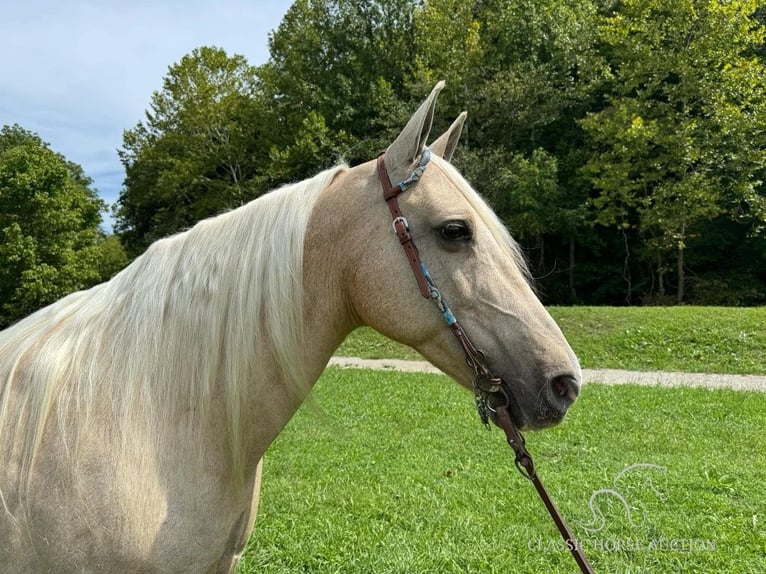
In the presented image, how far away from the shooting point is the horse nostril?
1259 mm

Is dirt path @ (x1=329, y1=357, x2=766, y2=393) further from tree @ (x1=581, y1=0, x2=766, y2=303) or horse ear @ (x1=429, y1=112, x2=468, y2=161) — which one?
tree @ (x1=581, y1=0, x2=766, y2=303)

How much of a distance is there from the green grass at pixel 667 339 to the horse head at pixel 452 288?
9.78 metres

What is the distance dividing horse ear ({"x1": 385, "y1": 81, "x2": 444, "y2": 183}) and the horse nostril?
69cm

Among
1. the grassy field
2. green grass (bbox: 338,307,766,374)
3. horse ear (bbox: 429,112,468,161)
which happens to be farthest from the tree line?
horse ear (bbox: 429,112,468,161)

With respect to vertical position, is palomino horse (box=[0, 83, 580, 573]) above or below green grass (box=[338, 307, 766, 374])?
above

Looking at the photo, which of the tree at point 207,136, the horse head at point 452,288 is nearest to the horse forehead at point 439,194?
the horse head at point 452,288

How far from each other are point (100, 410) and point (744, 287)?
22411 millimetres

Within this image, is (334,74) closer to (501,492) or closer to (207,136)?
(207,136)

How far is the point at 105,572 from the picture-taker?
1191 mm

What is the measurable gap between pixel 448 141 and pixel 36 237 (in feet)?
85.3

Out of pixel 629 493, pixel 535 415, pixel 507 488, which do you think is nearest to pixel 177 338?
pixel 535 415

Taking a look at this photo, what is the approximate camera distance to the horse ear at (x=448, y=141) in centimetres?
164

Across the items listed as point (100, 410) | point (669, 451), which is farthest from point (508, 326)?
point (669, 451)

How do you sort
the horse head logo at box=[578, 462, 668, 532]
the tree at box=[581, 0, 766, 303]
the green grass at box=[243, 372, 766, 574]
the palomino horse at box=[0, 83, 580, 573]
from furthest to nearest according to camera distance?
the tree at box=[581, 0, 766, 303] → the horse head logo at box=[578, 462, 668, 532] → the green grass at box=[243, 372, 766, 574] → the palomino horse at box=[0, 83, 580, 573]
